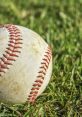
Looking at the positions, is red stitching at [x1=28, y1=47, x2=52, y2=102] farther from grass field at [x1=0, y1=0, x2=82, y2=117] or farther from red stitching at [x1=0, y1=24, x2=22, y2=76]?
red stitching at [x1=0, y1=24, x2=22, y2=76]

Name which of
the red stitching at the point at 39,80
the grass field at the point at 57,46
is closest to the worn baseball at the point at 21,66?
the red stitching at the point at 39,80

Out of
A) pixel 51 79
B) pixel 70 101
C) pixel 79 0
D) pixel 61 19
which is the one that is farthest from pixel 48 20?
pixel 70 101

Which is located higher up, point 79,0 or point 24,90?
point 79,0

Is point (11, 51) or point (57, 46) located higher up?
point (57, 46)

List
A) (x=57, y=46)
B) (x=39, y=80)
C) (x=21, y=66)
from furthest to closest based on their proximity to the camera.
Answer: (x=57, y=46) < (x=39, y=80) < (x=21, y=66)

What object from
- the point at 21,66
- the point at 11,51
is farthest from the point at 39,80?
the point at 11,51

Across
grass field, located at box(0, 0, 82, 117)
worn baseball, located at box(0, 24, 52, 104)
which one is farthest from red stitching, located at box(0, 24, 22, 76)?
grass field, located at box(0, 0, 82, 117)

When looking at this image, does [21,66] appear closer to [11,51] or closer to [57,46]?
[11,51]

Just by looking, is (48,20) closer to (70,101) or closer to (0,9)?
(0,9)
